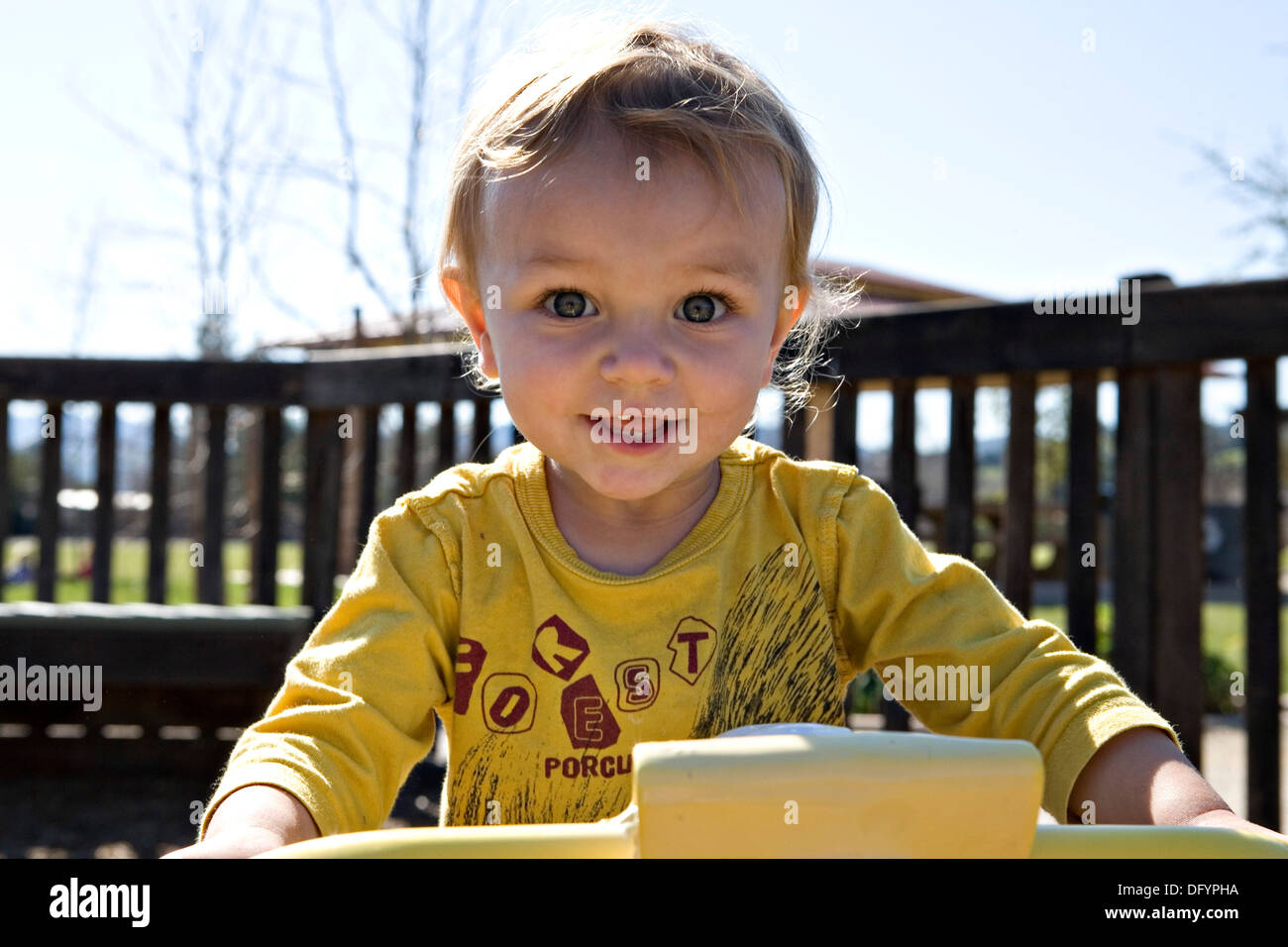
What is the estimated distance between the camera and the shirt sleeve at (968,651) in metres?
1.24

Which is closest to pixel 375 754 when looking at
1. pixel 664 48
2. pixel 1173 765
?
pixel 1173 765

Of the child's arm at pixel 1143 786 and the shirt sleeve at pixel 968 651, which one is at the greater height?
the shirt sleeve at pixel 968 651

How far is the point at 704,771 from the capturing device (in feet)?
2.14

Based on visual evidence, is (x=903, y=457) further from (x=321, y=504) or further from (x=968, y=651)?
(x=321, y=504)

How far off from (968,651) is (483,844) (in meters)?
0.87

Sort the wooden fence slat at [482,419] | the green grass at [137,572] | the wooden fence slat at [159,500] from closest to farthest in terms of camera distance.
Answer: the wooden fence slat at [482,419]
the wooden fence slat at [159,500]
the green grass at [137,572]

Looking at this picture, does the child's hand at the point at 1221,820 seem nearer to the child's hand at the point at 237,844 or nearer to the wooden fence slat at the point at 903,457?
the child's hand at the point at 237,844

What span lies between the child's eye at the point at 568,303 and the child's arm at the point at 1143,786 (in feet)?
2.39

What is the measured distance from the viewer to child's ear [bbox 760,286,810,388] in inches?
60.8

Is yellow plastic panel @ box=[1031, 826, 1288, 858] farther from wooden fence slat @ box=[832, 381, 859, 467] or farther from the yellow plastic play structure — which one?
wooden fence slat @ box=[832, 381, 859, 467]

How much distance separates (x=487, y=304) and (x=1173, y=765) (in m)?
0.93

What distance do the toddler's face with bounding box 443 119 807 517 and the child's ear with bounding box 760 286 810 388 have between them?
14cm

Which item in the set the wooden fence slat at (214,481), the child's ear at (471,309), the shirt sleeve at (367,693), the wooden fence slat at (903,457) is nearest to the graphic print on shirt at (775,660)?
the shirt sleeve at (367,693)
